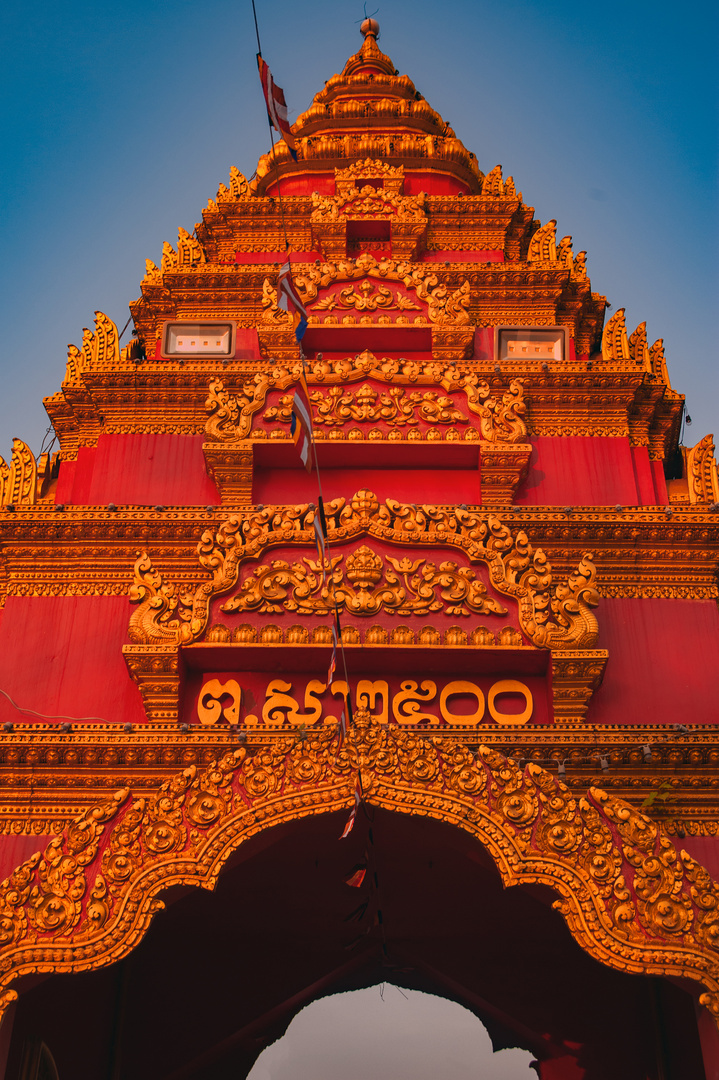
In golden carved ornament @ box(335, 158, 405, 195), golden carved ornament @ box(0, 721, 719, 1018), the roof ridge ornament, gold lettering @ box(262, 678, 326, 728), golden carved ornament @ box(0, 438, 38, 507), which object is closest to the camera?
golden carved ornament @ box(0, 721, 719, 1018)

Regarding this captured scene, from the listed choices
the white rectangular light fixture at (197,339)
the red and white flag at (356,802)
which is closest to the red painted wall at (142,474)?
the white rectangular light fixture at (197,339)

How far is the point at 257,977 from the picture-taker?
37.2ft

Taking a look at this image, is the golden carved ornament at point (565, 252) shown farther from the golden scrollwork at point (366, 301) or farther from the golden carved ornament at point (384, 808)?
the golden carved ornament at point (384, 808)

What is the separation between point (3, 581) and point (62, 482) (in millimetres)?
1885

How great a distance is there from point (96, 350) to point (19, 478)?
211 centimetres

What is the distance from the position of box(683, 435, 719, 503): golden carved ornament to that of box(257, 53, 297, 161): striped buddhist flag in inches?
202

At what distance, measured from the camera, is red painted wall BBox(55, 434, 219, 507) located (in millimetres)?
11875

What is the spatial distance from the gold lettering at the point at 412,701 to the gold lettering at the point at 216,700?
1.29m

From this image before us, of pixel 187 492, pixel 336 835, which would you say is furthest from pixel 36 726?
pixel 187 492

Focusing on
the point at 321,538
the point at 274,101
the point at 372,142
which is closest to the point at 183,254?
the point at 372,142

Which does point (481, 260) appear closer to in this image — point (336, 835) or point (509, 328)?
point (509, 328)

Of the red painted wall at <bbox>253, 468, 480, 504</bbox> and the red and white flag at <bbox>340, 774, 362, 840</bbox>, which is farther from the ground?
the red painted wall at <bbox>253, 468, 480, 504</bbox>

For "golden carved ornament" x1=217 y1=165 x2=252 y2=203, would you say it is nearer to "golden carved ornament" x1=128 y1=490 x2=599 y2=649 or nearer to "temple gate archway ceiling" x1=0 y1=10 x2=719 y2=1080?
"temple gate archway ceiling" x1=0 y1=10 x2=719 y2=1080

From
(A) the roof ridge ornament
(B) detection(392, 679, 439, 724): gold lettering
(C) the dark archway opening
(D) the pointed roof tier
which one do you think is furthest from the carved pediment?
(A) the roof ridge ornament
